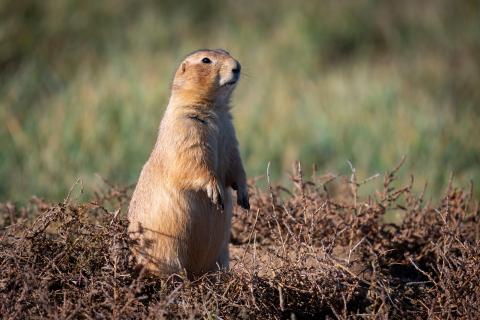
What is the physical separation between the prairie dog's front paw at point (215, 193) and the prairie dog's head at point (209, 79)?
2.08ft

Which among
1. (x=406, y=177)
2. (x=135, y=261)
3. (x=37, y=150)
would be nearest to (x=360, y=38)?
(x=406, y=177)

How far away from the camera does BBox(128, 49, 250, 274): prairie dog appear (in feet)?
15.0

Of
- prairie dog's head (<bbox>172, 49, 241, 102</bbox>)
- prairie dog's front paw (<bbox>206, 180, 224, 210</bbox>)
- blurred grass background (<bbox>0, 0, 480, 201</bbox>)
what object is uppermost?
prairie dog's head (<bbox>172, 49, 241, 102</bbox>)

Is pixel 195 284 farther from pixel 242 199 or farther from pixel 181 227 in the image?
pixel 242 199

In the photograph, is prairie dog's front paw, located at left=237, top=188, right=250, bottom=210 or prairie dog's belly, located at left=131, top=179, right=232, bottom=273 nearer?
prairie dog's belly, located at left=131, top=179, right=232, bottom=273

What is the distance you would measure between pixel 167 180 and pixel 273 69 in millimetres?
7416

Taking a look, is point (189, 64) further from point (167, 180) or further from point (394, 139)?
point (394, 139)

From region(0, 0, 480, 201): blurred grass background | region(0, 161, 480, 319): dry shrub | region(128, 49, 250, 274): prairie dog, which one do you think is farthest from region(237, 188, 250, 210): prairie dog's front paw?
region(0, 0, 480, 201): blurred grass background

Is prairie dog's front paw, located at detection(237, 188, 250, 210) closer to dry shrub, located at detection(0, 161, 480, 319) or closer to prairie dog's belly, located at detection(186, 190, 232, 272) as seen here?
prairie dog's belly, located at detection(186, 190, 232, 272)

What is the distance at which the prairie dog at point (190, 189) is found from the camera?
4582 millimetres

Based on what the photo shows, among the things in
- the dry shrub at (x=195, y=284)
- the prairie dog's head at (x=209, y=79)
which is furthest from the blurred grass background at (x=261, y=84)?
the dry shrub at (x=195, y=284)

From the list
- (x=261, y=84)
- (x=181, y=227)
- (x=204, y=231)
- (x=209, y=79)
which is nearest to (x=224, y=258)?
(x=204, y=231)

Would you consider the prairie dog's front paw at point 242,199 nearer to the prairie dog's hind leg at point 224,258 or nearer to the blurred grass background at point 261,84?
the prairie dog's hind leg at point 224,258

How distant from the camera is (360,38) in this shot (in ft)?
45.3
